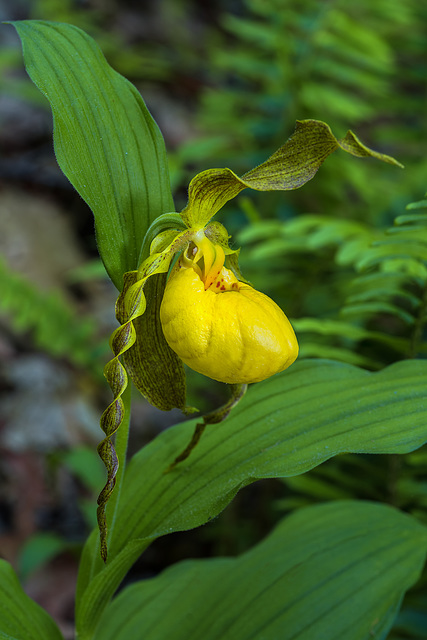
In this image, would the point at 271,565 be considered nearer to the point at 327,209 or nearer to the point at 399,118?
the point at 327,209

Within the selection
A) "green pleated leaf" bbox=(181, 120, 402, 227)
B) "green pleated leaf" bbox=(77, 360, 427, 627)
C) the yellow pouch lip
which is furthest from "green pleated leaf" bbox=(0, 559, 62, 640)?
"green pleated leaf" bbox=(181, 120, 402, 227)

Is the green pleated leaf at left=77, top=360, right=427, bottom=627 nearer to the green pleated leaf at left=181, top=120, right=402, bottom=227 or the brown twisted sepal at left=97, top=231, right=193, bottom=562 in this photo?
the brown twisted sepal at left=97, top=231, right=193, bottom=562

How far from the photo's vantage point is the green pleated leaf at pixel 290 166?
0.82 metres

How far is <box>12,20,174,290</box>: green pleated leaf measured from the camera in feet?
3.00

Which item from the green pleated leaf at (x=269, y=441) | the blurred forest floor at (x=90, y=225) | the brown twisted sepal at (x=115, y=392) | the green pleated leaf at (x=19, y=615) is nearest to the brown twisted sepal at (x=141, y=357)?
the brown twisted sepal at (x=115, y=392)

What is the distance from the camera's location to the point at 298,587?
3.67 feet

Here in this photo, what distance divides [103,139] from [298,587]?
3.20 feet

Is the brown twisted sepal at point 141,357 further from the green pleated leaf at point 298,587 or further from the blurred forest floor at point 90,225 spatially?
the blurred forest floor at point 90,225

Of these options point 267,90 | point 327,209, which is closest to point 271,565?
point 327,209

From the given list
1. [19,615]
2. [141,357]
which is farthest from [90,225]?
[19,615]

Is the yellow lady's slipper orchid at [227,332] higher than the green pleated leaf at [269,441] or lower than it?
higher

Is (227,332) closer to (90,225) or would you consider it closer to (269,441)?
(269,441)

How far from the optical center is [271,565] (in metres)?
1.18

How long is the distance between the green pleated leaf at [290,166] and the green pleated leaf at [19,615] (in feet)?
2.72
